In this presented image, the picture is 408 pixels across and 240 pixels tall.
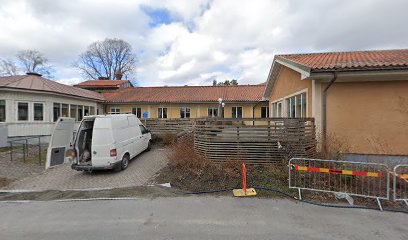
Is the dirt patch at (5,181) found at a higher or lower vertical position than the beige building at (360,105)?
lower

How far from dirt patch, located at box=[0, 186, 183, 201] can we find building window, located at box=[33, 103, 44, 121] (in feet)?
34.3

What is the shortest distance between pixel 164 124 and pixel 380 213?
41.1ft

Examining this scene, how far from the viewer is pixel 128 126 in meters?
8.72

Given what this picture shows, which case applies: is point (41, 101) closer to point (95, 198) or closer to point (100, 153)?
point (100, 153)

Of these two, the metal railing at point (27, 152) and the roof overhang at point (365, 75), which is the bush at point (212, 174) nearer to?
the roof overhang at point (365, 75)

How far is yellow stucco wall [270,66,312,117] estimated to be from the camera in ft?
27.5

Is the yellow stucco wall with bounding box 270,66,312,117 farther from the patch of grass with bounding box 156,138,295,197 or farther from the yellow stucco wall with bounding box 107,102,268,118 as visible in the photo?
the yellow stucco wall with bounding box 107,102,268,118

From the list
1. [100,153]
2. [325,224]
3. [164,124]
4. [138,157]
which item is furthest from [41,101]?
[325,224]

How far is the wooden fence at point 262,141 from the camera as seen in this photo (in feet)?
23.3

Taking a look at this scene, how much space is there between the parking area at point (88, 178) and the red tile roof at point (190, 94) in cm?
1417

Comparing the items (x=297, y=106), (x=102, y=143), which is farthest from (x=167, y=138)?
(x=297, y=106)

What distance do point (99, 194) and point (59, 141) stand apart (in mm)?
4146

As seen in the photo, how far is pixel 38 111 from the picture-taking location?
46.6 ft

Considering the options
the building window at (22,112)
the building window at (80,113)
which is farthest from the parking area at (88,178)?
the building window at (80,113)
